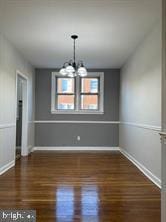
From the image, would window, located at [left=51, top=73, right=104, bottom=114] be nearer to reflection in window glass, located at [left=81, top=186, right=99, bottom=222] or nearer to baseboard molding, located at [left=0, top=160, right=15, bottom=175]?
baseboard molding, located at [left=0, top=160, right=15, bottom=175]

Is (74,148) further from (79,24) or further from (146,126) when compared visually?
(79,24)

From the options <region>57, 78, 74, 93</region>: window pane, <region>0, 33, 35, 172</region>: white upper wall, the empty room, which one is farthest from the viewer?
<region>57, 78, 74, 93</region>: window pane

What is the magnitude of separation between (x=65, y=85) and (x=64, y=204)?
A: 17.2 ft

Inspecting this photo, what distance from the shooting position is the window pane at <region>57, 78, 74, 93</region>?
781cm

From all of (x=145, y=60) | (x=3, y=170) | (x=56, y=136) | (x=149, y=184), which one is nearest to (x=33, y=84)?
(x=56, y=136)

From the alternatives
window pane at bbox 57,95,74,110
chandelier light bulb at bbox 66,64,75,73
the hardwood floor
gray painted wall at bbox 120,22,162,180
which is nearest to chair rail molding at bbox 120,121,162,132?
gray painted wall at bbox 120,22,162,180

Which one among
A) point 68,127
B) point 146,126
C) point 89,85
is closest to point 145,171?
point 146,126

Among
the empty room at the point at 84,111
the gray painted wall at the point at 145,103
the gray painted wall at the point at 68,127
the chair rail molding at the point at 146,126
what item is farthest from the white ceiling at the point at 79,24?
the gray painted wall at the point at 68,127

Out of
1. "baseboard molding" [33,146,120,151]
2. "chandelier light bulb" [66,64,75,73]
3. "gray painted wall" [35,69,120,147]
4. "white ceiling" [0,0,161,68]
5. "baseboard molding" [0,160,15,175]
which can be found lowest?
"baseboard molding" [33,146,120,151]

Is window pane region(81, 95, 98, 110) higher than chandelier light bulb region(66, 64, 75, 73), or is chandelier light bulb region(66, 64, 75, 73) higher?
chandelier light bulb region(66, 64, 75, 73)

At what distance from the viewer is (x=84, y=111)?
7.77 meters

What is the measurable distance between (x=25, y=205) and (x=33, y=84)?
501cm

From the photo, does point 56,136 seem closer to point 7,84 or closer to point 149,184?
point 7,84

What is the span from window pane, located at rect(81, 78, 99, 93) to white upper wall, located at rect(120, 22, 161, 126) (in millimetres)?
1476
